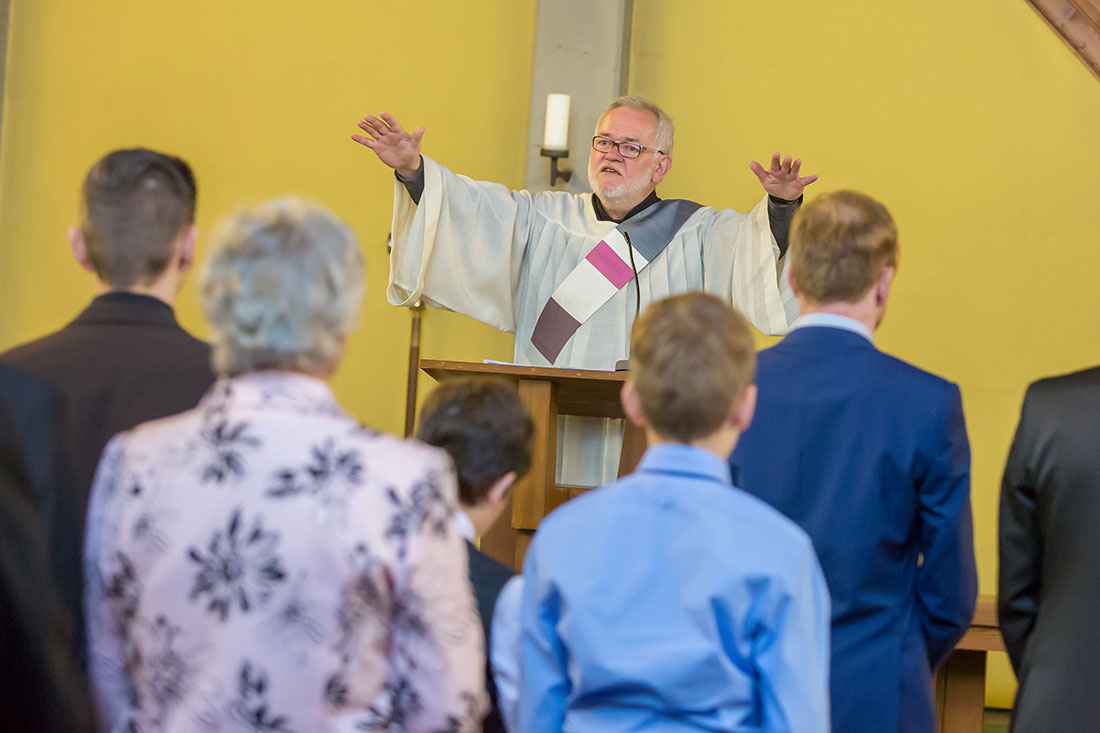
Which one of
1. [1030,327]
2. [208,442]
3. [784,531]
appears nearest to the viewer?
[208,442]

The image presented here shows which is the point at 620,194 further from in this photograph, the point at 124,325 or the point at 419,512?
the point at 419,512

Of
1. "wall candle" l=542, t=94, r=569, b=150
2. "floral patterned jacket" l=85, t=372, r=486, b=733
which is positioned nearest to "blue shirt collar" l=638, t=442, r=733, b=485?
"floral patterned jacket" l=85, t=372, r=486, b=733

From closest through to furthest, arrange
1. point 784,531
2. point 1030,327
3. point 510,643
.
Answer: point 784,531 < point 510,643 < point 1030,327

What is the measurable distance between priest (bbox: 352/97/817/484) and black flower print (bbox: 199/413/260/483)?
2784 millimetres

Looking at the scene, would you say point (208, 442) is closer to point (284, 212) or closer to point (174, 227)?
point (284, 212)

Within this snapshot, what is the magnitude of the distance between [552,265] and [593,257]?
0.50 ft

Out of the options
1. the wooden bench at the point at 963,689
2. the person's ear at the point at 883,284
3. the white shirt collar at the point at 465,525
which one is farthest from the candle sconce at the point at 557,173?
the white shirt collar at the point at 465,525

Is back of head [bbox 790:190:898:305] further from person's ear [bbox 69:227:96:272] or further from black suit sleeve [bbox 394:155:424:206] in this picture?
black suit sleeve [bbox 394:155:424:206]

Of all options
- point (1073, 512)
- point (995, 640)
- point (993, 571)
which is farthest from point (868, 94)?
point (1073, 512)

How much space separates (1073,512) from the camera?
219 centimetres

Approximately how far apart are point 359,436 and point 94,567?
386 mm

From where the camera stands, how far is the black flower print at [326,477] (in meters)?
1.46

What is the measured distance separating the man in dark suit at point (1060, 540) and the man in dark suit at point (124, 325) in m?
A: 1.42

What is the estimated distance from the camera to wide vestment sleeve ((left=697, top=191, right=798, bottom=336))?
433 centimetres
